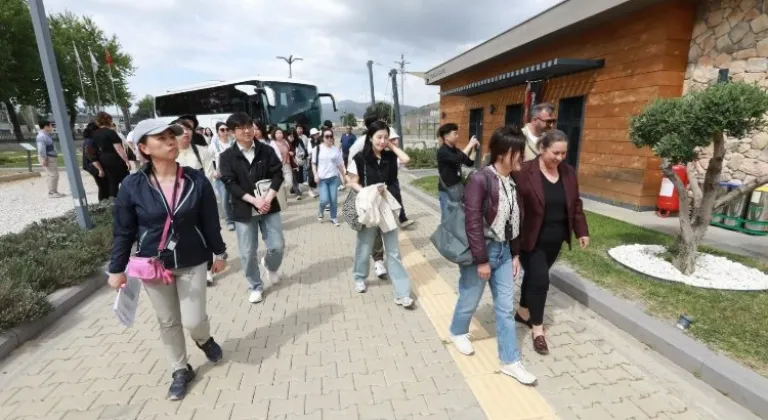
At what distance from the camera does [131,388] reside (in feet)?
9.09

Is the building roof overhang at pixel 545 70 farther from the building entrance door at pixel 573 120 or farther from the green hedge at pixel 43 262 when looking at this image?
the green hedge at pixel 43 262

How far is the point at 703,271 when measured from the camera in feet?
13.5

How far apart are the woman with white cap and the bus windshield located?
11.6 meters

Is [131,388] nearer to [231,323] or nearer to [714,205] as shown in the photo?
[231,323]

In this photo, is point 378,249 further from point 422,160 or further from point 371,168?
point 422,160

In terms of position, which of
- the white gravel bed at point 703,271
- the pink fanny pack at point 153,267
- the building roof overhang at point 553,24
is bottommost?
the white gravel bed at point 703,271

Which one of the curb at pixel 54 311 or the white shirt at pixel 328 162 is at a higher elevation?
the white shirt at pixel 328 162

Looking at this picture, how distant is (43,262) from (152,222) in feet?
9.41

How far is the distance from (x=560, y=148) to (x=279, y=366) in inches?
104

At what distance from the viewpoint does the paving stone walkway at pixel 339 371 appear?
2506 mm

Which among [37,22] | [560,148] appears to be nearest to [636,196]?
[560,148]

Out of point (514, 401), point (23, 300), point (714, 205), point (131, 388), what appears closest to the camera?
point (514, 401)

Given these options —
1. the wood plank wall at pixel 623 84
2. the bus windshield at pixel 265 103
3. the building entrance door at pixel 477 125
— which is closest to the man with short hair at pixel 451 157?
the wood plank wall at pixel 623 84

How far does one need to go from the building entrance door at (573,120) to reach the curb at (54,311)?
8.72 metres
